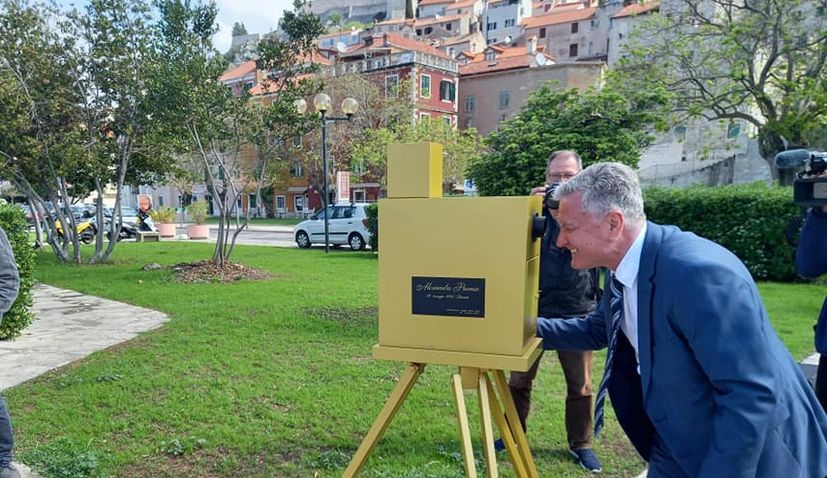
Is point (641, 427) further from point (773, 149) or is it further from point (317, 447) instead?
point (773, 149)

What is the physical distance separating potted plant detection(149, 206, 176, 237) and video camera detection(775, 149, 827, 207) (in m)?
26.2

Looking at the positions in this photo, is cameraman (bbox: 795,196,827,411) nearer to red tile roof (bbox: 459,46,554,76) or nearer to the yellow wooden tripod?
the yellow wooden tripod

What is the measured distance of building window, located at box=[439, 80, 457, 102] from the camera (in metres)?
44.8

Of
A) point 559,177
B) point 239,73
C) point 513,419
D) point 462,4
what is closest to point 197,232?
point 559,177

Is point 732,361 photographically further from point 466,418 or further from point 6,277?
point 6,277

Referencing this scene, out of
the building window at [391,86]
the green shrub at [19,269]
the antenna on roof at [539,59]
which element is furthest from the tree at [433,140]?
the green shrub at [19,269]

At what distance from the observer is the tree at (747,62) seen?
49.0 feet

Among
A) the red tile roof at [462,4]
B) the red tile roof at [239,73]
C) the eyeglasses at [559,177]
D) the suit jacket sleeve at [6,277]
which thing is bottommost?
the suit jacket sleeve at [6,277]

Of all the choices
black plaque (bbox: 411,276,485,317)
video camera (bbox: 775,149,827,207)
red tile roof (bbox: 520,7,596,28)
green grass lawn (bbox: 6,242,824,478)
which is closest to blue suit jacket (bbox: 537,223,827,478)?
black plaque (bbox: 411,276,485,317)

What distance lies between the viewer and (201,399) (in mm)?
4480

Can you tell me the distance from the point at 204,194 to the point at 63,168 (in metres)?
48.0

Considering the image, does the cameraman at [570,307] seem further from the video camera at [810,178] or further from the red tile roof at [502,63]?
the red tile roof at [502,63]

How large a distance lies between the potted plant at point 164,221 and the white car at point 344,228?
374 inches

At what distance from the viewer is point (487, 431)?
7.23 ft
